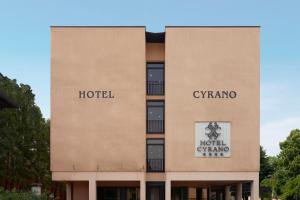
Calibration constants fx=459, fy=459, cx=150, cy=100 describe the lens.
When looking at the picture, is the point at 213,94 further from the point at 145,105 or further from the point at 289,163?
the point at 289,163

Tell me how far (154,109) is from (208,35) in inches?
250

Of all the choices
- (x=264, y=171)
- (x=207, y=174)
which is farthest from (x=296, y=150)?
(x=207, y=174)

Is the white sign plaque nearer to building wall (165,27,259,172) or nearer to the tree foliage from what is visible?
building wall (165,27,259,172)

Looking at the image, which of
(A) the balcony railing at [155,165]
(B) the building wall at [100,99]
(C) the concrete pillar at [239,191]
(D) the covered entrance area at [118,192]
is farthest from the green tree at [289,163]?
(B) the building wall at [100,99]

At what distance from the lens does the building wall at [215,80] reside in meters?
31.1

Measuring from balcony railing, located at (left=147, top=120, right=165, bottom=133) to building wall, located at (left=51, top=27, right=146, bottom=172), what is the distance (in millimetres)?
708

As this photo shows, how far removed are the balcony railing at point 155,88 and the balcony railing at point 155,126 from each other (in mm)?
2028

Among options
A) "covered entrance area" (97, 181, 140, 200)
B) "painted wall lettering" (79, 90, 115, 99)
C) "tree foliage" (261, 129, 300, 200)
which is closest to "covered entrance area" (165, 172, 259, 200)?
"covered entrance area" (97, 181, 140, 200)

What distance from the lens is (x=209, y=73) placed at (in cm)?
3142

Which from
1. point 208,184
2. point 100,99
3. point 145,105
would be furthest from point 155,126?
point 208,184

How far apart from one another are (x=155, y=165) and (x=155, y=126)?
2.71 meters

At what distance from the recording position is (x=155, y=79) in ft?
106

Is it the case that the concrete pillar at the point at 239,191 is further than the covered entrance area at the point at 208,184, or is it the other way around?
the concrete pillar at the point at 239,191

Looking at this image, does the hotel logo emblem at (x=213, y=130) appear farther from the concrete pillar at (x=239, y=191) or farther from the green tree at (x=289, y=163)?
the green tree at (x=289, y=163)
